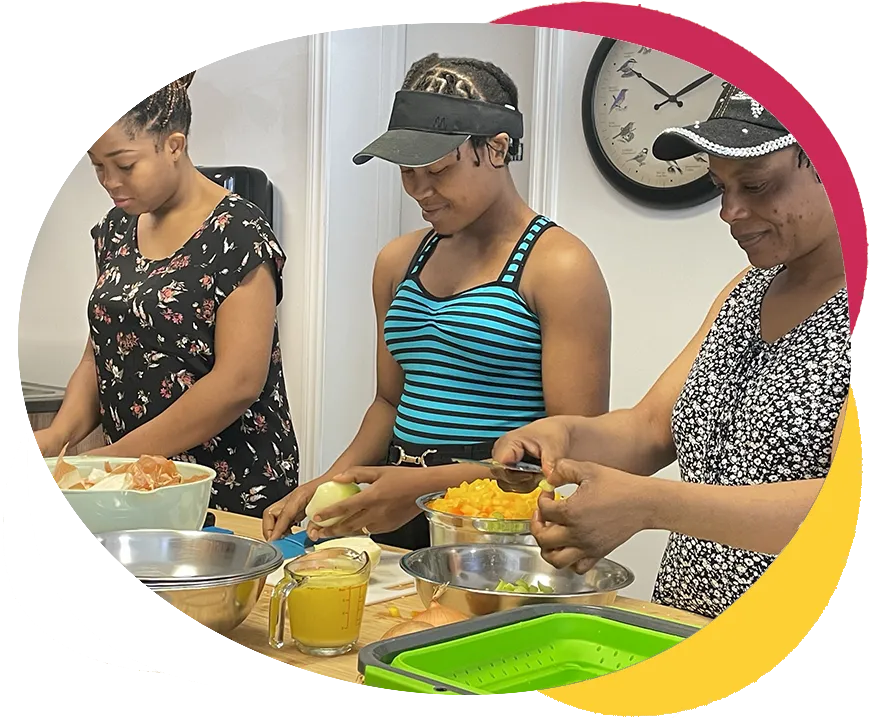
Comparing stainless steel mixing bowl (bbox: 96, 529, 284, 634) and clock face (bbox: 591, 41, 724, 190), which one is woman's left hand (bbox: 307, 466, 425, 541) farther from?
clock face (bbox: 591, 41, 724, 190)

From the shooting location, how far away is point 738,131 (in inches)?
23.1

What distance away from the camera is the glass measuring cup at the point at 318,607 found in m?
0.60

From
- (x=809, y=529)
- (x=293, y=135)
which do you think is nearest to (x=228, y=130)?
(x=293, y=135)

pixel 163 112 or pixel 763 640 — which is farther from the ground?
pixel 163 112

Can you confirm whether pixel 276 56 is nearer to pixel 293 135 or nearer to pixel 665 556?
pixel 293 135

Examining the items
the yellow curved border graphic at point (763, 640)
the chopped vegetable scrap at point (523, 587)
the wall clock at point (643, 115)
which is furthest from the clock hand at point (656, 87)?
the chopped vegetable scrap at point (523, 587)

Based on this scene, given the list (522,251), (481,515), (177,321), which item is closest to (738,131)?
(522,251)

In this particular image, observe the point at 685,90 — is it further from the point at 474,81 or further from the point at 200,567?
the point at 200,567

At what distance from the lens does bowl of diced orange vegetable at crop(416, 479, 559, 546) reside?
67 centimetres

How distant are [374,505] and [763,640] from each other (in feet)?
0.93

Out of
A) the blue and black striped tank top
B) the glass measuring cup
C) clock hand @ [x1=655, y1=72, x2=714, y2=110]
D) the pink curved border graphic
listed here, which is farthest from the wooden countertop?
clock hand @ [x1=655, y1=72, x2=714, y2=110]

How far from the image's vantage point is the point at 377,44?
27.7 inches

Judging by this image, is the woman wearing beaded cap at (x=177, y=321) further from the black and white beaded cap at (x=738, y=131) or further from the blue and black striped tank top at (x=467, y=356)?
the black and white beaded cap at (x=738, y=131)

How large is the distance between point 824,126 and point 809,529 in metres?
0.23
